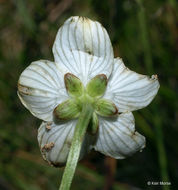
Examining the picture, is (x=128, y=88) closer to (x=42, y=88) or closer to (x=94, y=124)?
(x=94, y=124)

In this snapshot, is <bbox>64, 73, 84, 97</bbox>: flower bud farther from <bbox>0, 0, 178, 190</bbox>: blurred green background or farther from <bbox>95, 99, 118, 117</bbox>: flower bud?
<bbox>0, 0, 178, 190</bbox>: blurred green background

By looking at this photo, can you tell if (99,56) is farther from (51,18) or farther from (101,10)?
(51,18)

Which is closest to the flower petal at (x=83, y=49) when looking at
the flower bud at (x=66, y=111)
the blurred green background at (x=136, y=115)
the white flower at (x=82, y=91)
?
the white flower at (x=82, y=91)

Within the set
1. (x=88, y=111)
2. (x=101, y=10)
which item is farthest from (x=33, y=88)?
(x=101, y=10)

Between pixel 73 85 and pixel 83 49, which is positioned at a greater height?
pixel 83 49

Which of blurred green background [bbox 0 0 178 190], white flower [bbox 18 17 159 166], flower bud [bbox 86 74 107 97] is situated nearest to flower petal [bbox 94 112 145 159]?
white flower [bbox 18 17 159 166]

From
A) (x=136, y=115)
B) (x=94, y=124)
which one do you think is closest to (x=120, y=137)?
(x=94, y=124)
